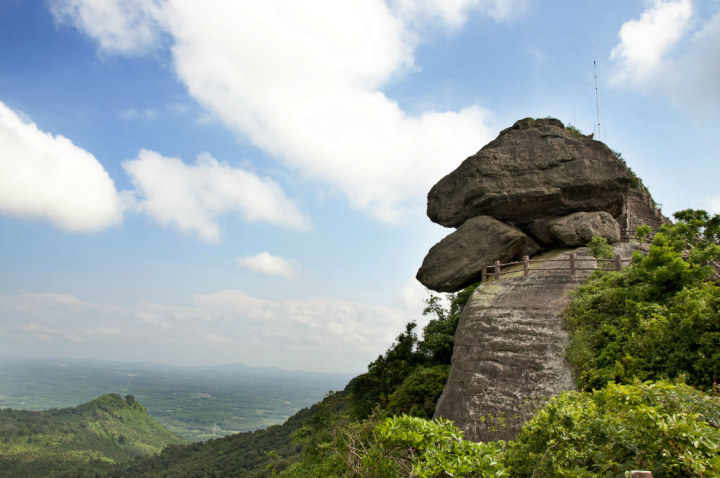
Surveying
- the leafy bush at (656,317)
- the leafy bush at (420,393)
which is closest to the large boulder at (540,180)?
the leafy bush at (656,317)

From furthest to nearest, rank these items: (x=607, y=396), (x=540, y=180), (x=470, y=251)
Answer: (x=540, y=180), (x=470, y=251), (x=607, y=396)

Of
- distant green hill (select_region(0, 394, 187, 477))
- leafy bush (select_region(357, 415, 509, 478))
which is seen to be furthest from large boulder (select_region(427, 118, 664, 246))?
distant green hill (select_region(0, 394, 187, 477))

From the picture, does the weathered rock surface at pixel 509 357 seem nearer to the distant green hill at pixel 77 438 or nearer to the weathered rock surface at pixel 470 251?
the weathered rock surface at pixel 470 251

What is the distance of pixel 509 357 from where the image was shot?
39.5 feet

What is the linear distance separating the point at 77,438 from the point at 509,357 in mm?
120041

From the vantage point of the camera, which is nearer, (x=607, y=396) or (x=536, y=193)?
(x=607, y=396)

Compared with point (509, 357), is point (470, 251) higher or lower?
A: higher

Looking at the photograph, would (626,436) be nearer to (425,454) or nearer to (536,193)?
(425,454)

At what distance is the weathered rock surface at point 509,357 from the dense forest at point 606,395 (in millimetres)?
583

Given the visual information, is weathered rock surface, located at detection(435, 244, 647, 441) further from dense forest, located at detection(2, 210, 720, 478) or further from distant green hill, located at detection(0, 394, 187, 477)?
distant green hill, located at detection(0, 394, 187, 477)

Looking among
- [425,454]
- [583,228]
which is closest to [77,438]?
[583,228]

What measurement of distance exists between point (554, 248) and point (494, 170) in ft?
15.3

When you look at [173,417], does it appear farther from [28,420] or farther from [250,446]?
[250,446]

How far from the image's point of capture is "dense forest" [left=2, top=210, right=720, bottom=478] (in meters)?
4.43
